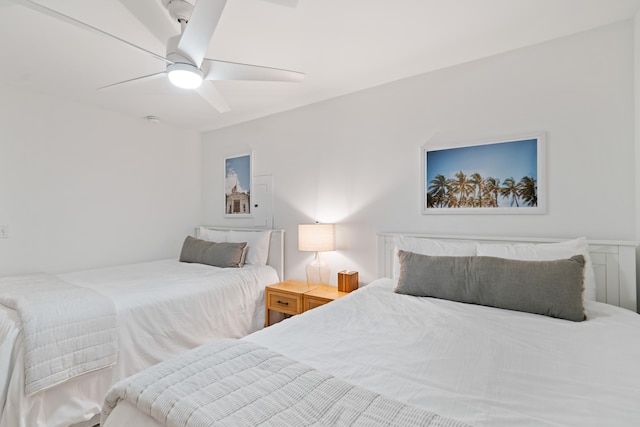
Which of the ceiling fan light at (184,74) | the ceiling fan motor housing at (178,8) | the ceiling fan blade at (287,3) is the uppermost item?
the ceiling fan blade at (287,3)

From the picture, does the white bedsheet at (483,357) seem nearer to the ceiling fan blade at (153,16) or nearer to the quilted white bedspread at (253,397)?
the quilted white bedspread at (253,397)

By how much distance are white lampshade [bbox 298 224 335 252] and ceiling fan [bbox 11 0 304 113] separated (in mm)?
1301

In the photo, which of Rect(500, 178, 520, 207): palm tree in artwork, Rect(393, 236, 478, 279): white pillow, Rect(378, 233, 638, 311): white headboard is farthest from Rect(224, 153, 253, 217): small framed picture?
Rect(378, 233, 638, 311): white headboard

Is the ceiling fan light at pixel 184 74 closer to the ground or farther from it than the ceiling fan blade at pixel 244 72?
closer to the ground

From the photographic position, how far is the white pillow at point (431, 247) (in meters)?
2.04

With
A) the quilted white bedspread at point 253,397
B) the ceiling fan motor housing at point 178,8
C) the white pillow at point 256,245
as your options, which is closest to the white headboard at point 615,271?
the quilted white bedspread at point 253,397

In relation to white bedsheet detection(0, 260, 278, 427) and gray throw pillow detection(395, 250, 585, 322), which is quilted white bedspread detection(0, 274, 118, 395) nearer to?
white bedsheet detection(0, 260, 278, 427)

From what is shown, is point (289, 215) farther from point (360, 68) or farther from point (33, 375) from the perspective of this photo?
point (33, 375)

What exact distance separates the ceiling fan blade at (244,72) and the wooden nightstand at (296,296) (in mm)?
1647

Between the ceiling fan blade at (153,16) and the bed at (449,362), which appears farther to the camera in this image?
the ceiling fan blade at (153,16)

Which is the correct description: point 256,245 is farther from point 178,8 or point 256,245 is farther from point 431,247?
point 178,8

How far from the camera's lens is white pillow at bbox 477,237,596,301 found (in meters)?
1.74

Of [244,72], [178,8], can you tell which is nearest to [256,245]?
[244,72]

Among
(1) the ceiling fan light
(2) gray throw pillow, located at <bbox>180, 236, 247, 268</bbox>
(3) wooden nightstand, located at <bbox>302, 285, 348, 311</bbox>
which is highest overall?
(1) the ceiling fan light
